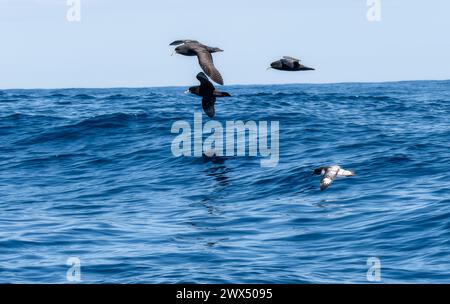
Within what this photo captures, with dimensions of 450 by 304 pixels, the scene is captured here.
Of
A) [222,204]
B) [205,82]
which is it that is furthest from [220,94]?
[222,204]

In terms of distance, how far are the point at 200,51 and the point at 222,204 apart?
14.0 ft

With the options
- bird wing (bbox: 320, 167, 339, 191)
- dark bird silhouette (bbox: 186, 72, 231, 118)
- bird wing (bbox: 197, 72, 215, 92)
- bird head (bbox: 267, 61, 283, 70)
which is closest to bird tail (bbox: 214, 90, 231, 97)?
dark bird silhouette (bbox: 186, 72, 231, 118)

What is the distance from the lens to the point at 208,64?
1600cm

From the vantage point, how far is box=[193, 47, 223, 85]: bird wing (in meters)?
15.2

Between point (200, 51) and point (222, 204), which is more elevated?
point (200, 51)

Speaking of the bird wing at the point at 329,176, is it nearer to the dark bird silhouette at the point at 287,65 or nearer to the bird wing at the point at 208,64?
the dark bird silhouette at the point at 287,65

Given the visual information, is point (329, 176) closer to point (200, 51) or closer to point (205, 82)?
point (205, 82)

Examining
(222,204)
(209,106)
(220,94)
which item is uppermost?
(220,94)

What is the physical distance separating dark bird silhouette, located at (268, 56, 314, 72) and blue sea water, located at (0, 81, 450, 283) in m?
3.45

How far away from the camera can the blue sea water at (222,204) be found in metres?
13.5

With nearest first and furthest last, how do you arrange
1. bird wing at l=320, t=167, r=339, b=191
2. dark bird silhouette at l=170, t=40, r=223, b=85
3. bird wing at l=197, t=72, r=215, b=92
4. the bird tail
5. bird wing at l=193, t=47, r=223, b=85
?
bird wing at l=193, t=47, r=223, b=85 < dark bird silhouette at l=170, t=40, r=223, b=85 < bird wing at l=320, t=167, r=339, b=191 < the bird tail < bird wing at l=197, t=72, r=215, b=92

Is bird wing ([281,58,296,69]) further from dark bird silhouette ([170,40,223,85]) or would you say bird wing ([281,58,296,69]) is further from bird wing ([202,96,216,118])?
bird wing ([202,96,216,118])
